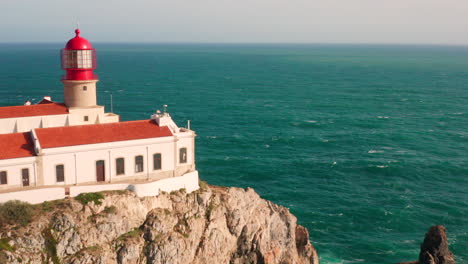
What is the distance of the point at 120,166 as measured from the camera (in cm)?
4025

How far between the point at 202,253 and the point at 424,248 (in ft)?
74.9

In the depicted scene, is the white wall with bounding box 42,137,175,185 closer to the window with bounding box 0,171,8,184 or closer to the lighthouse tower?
the window with bounding box 0,171,8,184

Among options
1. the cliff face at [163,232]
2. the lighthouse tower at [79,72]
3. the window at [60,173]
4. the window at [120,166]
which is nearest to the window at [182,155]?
the cliff face at [163,232]

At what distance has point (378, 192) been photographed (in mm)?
65562

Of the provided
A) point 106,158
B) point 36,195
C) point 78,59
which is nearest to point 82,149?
point 106,158

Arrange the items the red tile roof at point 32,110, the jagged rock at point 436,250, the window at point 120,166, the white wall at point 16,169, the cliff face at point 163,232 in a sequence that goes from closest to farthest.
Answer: the cliff face at point 163,232
the white wall at point 16,169
the window at point 120,166
the red tile roof at point 32,110
the jagged rock at point 436,250

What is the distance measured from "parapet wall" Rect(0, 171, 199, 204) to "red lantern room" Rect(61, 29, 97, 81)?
11491 millimetres

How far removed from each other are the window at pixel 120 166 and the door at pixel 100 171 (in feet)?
3.59

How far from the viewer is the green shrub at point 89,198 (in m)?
36.4

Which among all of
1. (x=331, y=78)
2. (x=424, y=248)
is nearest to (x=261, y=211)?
(x=424, y=248)

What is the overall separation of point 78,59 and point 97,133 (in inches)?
308

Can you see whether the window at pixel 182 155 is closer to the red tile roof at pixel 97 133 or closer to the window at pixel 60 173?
the red tile roof at pixel 97 133

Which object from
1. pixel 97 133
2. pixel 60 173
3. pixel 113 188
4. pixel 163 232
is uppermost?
pixel 97 133

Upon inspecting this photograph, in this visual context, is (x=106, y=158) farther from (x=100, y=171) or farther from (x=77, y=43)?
(x=77, y=43)
